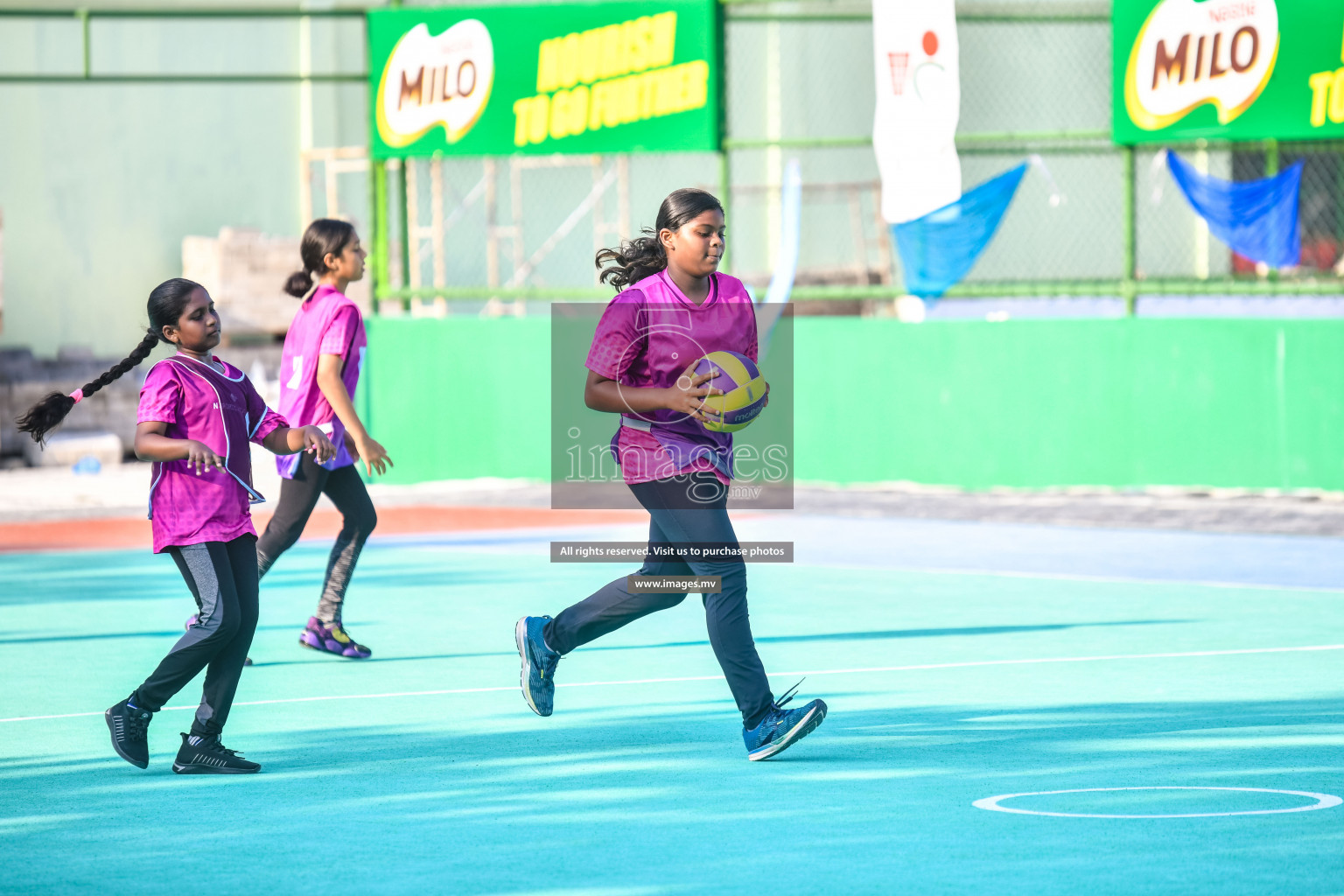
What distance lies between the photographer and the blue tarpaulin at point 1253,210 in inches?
655

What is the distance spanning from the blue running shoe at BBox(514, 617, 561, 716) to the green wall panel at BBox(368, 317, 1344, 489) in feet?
30.8

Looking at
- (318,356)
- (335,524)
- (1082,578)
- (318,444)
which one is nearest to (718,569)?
(318,444)

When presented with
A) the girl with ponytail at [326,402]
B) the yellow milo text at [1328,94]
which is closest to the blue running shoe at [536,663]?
the girl with ponytail at [326,402]

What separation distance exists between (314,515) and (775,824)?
35.0ft

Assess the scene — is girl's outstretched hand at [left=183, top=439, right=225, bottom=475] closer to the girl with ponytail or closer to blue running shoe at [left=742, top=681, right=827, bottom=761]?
blue running shoe at [left=742, top=681, right=827, bottom=761]

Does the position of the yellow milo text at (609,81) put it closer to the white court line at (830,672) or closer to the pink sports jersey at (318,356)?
the pink sports jersey at (318,356)

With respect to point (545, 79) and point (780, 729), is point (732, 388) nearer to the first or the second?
point (780, 729)

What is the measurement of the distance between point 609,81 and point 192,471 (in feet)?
36.6

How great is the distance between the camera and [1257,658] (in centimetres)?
971

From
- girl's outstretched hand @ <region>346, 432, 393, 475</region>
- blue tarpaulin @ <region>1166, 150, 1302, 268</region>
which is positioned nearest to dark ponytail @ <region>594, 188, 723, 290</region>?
girl's outstretched hand @ <region>346, 432, 393, 475</region>

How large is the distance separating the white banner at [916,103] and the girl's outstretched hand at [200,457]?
10.5 metres

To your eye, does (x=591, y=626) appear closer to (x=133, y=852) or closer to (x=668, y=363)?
(x=668, y=363)

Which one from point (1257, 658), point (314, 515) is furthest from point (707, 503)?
point (314, 515)

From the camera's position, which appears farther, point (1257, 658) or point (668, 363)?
point (1257, 658)
